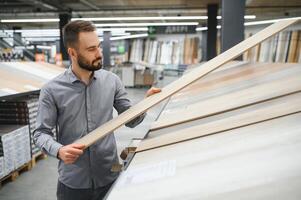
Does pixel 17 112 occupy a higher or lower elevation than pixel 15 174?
higher

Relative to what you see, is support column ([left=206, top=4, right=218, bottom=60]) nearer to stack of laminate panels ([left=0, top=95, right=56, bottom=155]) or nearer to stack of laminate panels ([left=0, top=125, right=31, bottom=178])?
stack of laminate panels ([left=0, top=95, right=56, bottom=155])

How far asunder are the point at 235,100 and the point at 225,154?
107 centimetres

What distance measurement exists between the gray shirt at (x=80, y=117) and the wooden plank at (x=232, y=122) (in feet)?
0.90

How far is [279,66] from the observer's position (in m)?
3.17

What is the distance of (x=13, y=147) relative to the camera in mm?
3857

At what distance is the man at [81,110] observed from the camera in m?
1.68

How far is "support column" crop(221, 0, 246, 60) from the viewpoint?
538 cm

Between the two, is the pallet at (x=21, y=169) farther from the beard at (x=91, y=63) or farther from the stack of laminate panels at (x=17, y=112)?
the beard at (x=91, y=63)

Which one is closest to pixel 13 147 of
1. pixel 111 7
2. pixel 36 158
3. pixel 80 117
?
pixel 36 158

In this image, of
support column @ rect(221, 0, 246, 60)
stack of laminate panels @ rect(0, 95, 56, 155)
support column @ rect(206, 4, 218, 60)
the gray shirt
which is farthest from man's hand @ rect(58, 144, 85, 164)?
support column @ rect(206, 4, 218, 60)

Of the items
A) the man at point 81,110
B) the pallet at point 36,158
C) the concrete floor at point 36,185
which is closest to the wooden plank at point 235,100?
the man at point 81,110

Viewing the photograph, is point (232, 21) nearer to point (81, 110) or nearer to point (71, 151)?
point (81, 110)

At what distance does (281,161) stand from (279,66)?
89.8 inches

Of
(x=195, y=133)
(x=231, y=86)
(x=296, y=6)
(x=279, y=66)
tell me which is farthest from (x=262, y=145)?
(x=296, y=6)
